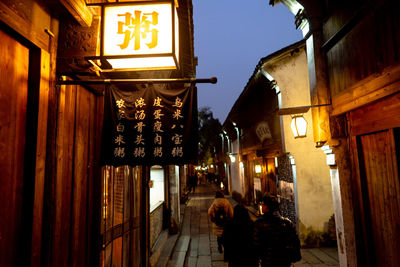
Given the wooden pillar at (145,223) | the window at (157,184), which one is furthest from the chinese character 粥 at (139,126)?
the window at (157,184)

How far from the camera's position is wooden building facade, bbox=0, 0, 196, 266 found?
290 centimetres

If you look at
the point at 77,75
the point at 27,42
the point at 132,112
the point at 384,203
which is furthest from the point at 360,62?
the point at 27,42

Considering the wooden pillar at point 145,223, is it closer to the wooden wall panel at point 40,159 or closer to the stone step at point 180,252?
the stone step at point 180,252

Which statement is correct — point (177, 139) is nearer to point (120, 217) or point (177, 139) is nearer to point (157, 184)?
point (120, 217)

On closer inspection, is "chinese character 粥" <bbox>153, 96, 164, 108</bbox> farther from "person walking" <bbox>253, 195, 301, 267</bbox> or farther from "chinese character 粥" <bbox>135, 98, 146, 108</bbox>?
"person walking" <bbox>253, 195, 301, 267</bbox>

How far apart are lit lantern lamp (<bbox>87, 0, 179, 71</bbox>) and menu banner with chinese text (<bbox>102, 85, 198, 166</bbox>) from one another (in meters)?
0.64

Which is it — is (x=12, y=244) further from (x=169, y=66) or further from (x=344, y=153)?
(x=344, y=153)

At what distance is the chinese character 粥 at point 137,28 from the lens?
412cm

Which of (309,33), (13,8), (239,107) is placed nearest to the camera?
(13,8)

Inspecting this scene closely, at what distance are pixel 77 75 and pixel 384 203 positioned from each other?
667cm

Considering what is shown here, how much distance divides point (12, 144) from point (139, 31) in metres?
2.64

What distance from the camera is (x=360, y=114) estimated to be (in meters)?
5.71

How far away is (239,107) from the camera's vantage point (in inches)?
754

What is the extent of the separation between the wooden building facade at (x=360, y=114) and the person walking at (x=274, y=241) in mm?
2170
